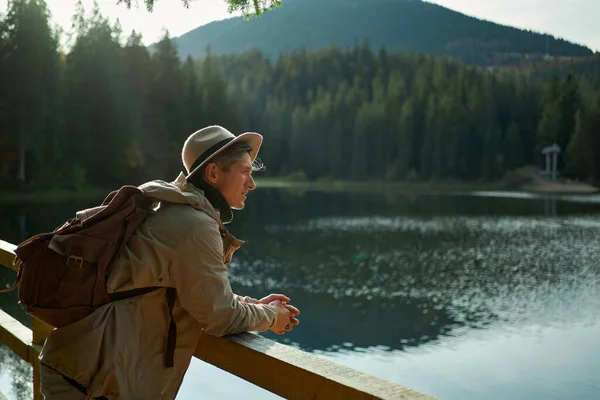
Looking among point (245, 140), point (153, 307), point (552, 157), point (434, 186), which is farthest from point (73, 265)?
point (552, 157)

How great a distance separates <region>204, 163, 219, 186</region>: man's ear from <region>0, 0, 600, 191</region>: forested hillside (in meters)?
35.9

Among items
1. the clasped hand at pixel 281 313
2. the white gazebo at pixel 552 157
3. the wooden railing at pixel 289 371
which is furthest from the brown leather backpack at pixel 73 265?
the white gazebo at pixel 552 157

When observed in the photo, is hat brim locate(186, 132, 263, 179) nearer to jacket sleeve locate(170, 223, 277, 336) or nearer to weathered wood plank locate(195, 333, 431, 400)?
jacket sleeve locate(170, 223, 277, 336)

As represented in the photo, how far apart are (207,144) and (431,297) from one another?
17.6 meters

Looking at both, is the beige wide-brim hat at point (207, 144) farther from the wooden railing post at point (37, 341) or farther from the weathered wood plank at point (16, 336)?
the weathered wood plank at point (16, 336)

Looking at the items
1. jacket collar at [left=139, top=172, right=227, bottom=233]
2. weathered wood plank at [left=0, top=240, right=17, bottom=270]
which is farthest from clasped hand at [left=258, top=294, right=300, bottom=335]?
weathered wood plank at [left=0, top=240, right=17, bottom=270]

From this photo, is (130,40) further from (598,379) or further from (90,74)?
(598,379)

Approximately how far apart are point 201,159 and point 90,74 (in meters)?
41.4

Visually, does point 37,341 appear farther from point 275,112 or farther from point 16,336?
point 275,112

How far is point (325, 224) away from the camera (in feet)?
110

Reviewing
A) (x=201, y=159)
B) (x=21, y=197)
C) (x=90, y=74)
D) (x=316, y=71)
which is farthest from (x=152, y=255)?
(x=316, y=71)

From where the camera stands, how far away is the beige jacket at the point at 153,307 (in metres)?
1.47

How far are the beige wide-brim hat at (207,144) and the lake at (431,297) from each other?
0.63 metres

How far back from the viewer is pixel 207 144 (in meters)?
1.64
